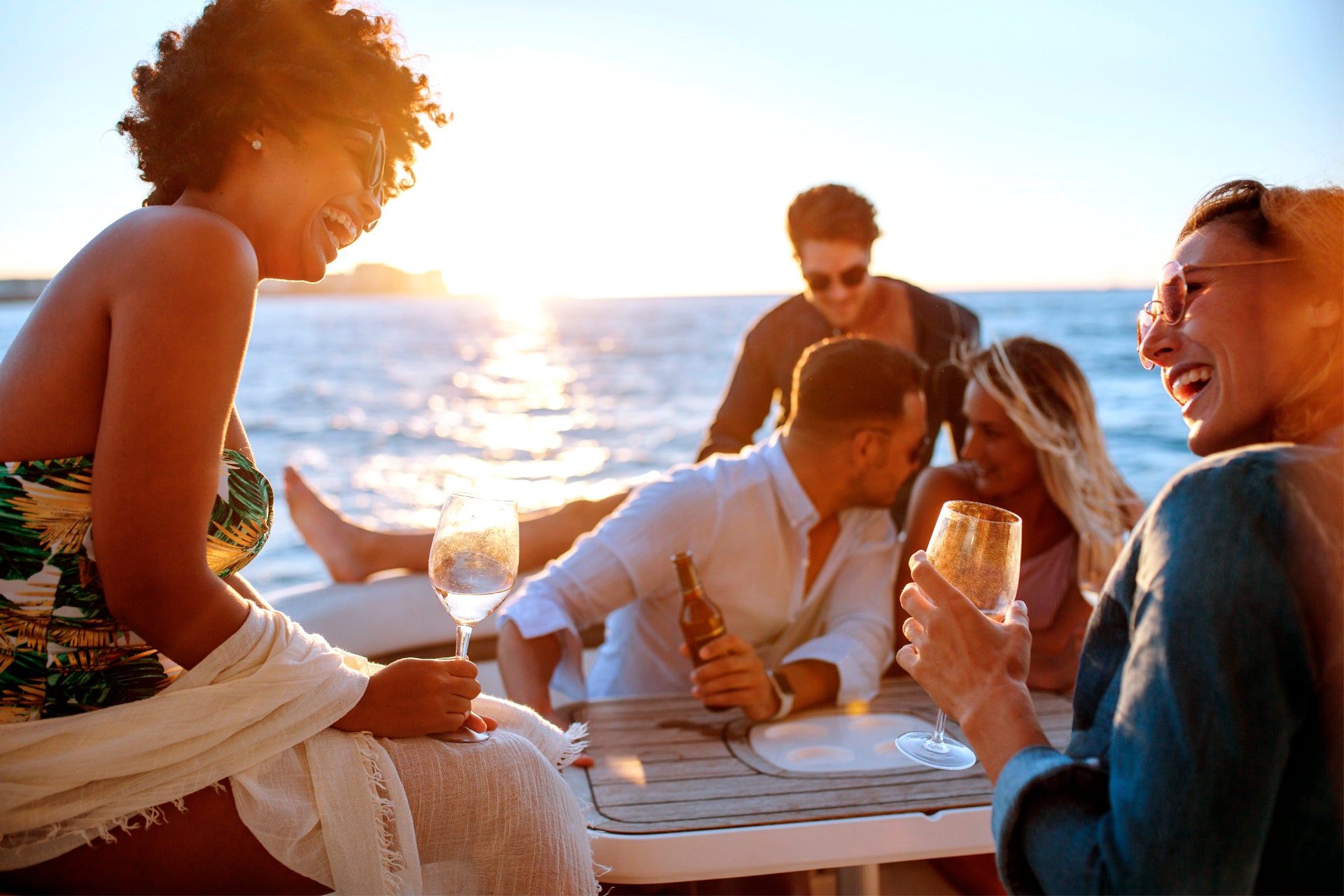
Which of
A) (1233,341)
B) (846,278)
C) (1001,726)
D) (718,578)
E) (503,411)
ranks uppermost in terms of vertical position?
(846,278)

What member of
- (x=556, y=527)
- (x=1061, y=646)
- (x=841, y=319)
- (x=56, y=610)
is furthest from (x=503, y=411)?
(x=56, y=610)

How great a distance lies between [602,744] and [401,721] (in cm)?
85

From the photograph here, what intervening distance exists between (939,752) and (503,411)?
17445 millimetres

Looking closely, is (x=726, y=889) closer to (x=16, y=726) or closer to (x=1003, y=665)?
(x=1003, y=665)

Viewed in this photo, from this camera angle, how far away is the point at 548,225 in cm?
1339

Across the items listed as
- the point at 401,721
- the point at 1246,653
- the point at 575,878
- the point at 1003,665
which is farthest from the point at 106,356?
the point at 1246,653

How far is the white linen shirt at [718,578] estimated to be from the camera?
2830mm

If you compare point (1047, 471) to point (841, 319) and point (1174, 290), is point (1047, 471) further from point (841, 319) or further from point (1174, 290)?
point (1174, 290)

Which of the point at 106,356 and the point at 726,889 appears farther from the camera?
the point at 726,889

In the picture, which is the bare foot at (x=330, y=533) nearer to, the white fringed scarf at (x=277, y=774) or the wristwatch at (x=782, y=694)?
the wristwatch at (x=782, y=694)

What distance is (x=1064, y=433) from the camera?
143 inches

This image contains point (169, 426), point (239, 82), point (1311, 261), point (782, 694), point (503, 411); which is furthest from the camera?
point (503, 411)

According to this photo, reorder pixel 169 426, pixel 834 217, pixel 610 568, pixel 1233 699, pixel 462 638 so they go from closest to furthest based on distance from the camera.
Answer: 1. pixel 1233 699
2. pixel 169 426
3. pixel 462 638
4. pixel 610 568
5. pixel 834 217

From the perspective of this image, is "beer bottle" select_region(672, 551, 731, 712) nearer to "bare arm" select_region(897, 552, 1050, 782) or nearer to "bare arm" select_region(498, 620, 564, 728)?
"bare arm" select_region(498, 620, 564, 728)
